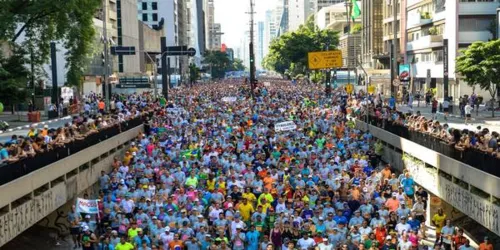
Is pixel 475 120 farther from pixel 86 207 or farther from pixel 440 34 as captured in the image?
pixel 86 207

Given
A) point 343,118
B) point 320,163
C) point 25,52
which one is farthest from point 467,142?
point 25,52

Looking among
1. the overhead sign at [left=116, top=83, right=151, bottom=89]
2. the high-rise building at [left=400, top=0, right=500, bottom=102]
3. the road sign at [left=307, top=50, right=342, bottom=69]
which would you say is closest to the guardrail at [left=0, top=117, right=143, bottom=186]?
the high-rise building at [left=400, top=0, right=500, bottom=102]

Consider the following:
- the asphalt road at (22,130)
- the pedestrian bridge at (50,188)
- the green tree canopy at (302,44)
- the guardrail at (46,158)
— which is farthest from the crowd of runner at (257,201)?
the green tree canopy at (302,44)

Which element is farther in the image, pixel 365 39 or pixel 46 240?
pixel 365 39

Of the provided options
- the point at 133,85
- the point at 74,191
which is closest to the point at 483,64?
the point at 74,191

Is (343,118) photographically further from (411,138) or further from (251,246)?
(251,246)

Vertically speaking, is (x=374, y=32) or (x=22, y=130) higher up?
(x=374, y=32)

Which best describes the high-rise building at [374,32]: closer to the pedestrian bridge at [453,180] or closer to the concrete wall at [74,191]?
the pedestrian bridge at [453,180]
